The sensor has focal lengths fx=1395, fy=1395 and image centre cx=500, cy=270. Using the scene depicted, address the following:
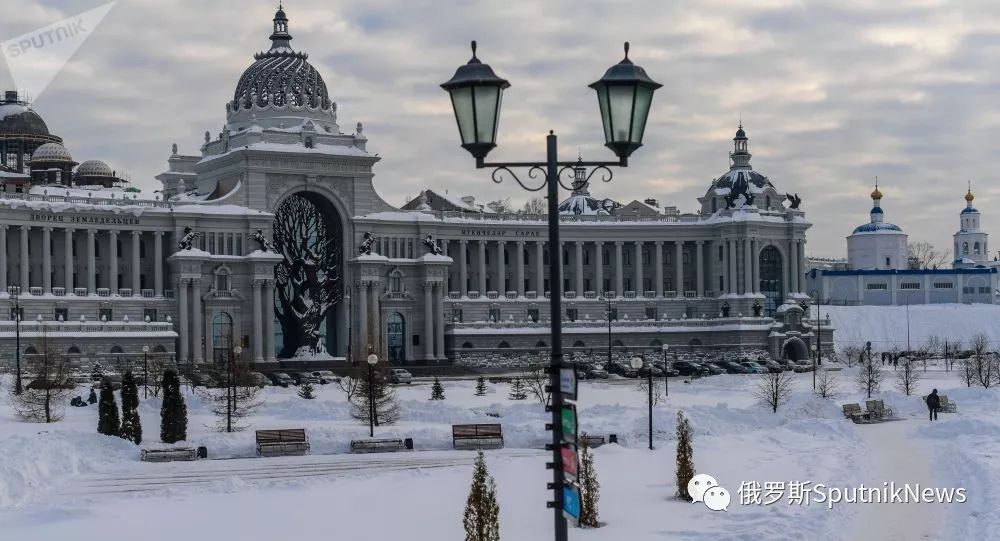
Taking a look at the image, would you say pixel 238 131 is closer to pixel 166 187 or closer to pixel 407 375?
pixel 166 187

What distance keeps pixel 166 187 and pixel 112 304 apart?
28.1 meters

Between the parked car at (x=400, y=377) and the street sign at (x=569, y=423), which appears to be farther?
the parked car at (x=400, y=377)

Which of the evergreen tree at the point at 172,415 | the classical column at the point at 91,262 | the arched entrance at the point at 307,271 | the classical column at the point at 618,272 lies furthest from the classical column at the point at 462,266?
the evergreen tree at the point at 172,415

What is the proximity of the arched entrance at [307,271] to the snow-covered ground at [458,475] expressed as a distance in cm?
4961

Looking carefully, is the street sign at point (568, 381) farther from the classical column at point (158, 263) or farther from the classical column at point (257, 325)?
the classical column at point (158, 263)

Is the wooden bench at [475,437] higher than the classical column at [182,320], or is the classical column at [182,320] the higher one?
the classical column at [182,320]

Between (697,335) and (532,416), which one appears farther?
(697,335)

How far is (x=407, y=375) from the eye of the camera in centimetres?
9538

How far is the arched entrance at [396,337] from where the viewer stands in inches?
4609

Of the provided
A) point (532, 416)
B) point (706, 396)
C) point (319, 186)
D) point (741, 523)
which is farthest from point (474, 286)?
point (741, 523)

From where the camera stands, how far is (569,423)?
61.8 feet

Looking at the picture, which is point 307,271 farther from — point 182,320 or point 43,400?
point 43,400

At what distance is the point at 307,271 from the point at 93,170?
49.0 meters

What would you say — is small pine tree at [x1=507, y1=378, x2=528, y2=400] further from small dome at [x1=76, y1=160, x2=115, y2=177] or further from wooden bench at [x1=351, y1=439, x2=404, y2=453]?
small dome at [x1=76, y1=160, x2=115, y2=177]
